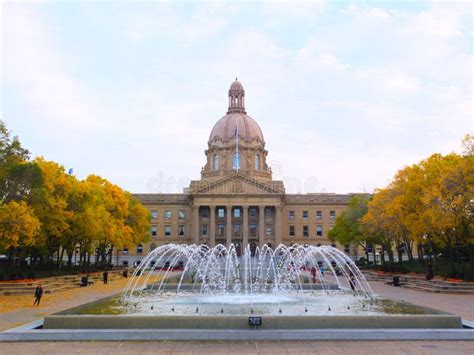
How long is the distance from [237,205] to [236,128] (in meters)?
21.2


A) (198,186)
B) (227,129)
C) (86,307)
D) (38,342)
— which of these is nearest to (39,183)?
(86,307)

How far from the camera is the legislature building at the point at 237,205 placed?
3999 inches

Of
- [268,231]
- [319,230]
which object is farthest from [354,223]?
[319,230]

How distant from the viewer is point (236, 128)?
115 meters

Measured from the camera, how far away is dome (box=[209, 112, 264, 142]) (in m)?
115

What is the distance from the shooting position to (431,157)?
48.0m

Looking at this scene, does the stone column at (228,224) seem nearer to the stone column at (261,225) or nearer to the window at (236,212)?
the window at (236,212)

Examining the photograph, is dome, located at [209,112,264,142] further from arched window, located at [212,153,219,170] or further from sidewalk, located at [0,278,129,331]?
sidewalk, located at [0,278,129,331]

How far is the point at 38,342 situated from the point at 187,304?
8653mm

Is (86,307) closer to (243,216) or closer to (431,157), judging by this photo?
(431,157)

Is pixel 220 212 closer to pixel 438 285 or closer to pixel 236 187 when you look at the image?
pixel 236 187

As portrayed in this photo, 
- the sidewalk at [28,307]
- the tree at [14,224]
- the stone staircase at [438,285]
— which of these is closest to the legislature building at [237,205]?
the stone staircase at [438,285]

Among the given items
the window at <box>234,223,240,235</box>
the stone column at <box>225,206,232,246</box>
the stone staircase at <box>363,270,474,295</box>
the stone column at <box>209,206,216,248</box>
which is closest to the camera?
the stone staircase at <box>363,270,474,295</box>

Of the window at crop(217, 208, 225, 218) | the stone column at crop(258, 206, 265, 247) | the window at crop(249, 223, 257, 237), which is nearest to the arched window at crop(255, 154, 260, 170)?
the window at crop(217, 208, 225, 218)
